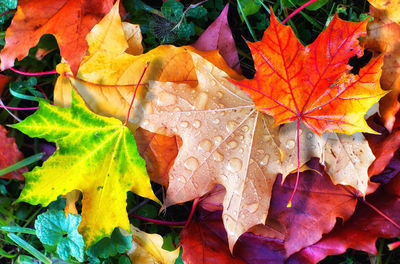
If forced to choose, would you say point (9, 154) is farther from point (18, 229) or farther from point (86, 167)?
point (86, 167)

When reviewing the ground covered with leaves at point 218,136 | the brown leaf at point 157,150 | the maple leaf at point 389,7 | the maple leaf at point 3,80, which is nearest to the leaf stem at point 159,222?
the ground covered with leaves at point 218,136

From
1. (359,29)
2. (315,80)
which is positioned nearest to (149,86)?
(315,80)

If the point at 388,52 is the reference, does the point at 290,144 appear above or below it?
below

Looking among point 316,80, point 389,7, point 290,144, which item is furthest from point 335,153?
point 389,7

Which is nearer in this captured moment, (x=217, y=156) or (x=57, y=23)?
(x=217, y=156)

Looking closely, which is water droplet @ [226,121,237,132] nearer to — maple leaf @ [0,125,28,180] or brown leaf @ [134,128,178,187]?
brown leaf @ [134,128,178,187]

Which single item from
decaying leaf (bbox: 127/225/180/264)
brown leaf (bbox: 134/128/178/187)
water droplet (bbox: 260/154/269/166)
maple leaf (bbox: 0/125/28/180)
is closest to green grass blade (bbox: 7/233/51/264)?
maple leaf (bbox: 0/125/28/180)
